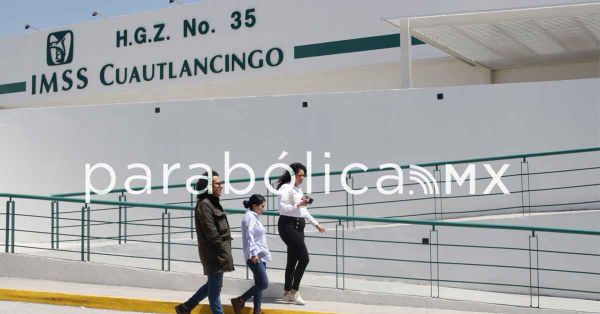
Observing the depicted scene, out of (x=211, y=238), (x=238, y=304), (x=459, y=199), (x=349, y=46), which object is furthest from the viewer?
(x=349, y=46)

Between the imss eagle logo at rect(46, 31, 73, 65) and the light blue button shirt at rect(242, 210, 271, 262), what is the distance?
16334mm

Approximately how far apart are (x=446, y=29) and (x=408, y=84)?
1.42 m

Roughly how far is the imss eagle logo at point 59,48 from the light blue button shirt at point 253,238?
16334 millimetres

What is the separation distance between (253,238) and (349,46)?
11.2m

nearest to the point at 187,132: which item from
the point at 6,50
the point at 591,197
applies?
the point at 591,197

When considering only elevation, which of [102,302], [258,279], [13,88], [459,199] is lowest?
[102,302]

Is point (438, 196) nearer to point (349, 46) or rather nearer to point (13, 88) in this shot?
point (349, 46)

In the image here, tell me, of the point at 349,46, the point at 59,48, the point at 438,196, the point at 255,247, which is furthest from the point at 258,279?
the point at 59,48

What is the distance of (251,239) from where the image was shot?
8.73 m

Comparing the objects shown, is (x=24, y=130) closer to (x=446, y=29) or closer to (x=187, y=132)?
(x=187, y=132)

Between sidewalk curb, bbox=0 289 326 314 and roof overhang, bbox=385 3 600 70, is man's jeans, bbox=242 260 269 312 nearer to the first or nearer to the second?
sidewalk curb, bbox=0 289 326 314

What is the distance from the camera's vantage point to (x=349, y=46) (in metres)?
19.4

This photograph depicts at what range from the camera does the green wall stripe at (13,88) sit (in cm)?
2469

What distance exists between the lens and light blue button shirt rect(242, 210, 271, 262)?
343 inches
